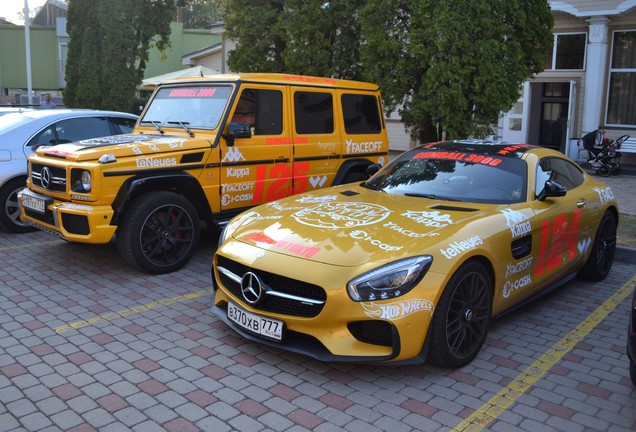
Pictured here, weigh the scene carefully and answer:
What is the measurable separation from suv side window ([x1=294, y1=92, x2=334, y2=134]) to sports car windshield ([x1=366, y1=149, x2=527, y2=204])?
2.08 metres

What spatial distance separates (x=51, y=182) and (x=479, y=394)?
4.71 m

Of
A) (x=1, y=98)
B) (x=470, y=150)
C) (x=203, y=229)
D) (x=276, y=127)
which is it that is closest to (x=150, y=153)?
(x=276, y=127)

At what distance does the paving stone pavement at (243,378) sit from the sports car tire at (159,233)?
0.55 metres

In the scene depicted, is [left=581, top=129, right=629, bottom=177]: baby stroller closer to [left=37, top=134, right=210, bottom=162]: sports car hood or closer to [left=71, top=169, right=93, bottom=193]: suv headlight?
[left=37, top=134, right=210, bottom=162]: sports car hood

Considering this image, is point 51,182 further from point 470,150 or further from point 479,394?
point 479,394

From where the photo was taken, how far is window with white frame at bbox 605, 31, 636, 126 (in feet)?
51.3

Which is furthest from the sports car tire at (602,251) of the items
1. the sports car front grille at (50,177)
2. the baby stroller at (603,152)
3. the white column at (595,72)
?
the white column at (595,72)

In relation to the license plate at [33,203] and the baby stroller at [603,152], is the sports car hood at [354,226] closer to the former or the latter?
the license plate at [33,203]

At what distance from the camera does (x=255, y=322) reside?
4188mm

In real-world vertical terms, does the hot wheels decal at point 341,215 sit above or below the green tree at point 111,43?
below

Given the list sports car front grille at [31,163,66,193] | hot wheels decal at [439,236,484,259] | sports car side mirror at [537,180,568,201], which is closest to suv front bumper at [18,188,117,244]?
sports car front grille at [31,163,66,193]

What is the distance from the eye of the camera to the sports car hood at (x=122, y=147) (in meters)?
5.97

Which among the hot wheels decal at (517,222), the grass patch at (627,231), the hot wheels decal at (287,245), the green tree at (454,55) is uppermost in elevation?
the green tree at (454,55)

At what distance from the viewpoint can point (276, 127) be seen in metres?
7.29
